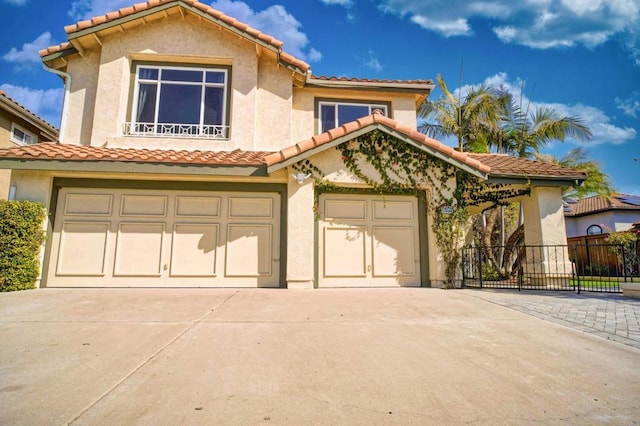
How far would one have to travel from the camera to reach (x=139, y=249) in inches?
320

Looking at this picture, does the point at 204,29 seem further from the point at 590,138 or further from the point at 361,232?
the point at 590,138

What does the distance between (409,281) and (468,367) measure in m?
5.47

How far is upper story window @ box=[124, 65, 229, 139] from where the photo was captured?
9.44 meters

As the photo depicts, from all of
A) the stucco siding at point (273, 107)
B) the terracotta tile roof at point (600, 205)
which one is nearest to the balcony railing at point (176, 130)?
the stucco siding at point (273, 107)

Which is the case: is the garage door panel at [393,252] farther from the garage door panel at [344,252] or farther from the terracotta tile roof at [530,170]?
the terracotta tile roof at [530,170]

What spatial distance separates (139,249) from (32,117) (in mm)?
9407

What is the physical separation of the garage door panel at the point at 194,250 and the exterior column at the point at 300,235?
1788mm

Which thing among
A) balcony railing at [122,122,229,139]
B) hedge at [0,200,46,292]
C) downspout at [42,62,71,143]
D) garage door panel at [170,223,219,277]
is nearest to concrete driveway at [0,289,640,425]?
hedge at [0,200,46,292]

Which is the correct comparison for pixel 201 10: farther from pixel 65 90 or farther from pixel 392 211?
pixel 392 211

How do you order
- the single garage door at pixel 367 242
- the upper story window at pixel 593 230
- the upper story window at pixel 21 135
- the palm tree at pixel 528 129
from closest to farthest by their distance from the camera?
1. the single garage door at pixel 367 242
2. the upper story window at pixel 21 135
3. the palm tree at pixel 528 129
4. the upper story window at pixel 593 230

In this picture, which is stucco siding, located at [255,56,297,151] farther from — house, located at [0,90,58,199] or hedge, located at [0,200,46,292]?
house, located at [0,90,58,199]

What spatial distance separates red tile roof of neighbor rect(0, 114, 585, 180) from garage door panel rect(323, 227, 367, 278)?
2.05 meters

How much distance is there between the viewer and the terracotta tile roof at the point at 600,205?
2461cm

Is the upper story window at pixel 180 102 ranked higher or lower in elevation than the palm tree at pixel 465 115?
lower
